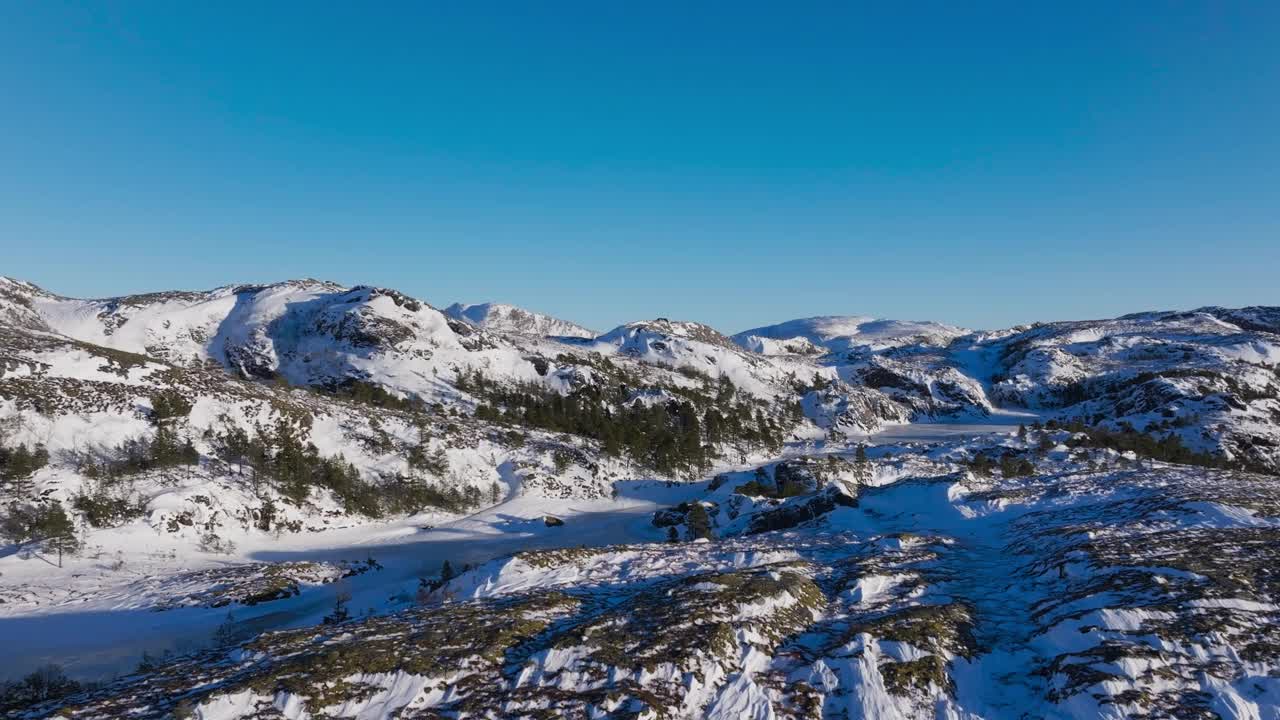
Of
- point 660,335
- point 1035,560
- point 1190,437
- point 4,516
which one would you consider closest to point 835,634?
point 1035,560

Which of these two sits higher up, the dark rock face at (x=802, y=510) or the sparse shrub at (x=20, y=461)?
the sparse shrub at (x=20, y=461)

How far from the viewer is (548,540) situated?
43.2m

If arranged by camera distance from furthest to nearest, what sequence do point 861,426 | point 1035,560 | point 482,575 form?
point 861,426 → point 482,575 → point 1035,560

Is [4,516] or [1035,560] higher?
[4,516]

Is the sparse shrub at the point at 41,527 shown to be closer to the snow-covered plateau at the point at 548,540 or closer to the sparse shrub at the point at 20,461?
the snow-covered plateau at the point at 548,540

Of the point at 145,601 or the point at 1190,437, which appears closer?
the point at 145,601

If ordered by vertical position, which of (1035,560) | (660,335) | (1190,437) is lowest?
(1190,437)

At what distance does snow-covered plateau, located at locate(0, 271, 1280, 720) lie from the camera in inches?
449

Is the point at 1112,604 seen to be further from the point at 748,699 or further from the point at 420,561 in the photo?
the point at 420,561

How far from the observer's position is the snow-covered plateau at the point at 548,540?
449 inches

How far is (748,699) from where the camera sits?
11234 mm

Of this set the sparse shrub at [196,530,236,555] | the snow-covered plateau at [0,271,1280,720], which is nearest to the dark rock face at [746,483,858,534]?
the snow-covered plateau at [0,271,1280,720]

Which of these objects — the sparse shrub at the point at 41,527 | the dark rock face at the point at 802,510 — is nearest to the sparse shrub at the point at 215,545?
the sparse shrub at the point at 41,527

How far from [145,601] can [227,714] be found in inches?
922
